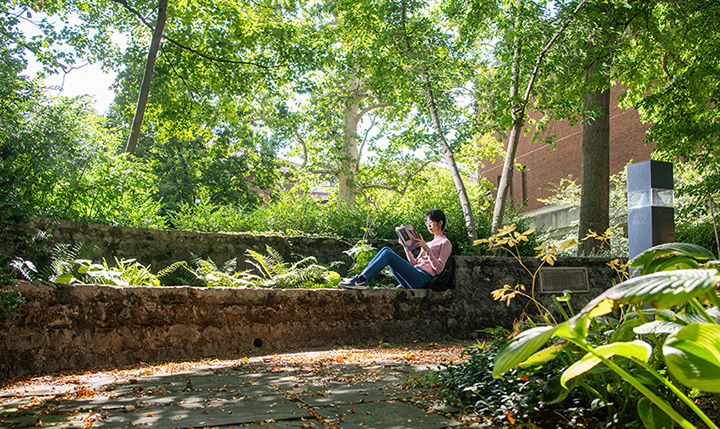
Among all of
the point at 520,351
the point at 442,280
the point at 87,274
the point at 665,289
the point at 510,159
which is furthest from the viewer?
the point at 510,159

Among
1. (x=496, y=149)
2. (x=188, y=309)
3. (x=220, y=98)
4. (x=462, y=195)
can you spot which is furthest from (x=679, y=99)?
(x=220, y=98)

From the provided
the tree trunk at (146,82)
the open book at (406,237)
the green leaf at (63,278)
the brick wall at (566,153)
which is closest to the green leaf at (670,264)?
the open book at (406,237)

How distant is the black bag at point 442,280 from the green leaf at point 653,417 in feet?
14.6

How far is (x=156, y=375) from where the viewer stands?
11.6ft

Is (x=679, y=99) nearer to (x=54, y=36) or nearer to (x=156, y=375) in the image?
(x=156, y=375)

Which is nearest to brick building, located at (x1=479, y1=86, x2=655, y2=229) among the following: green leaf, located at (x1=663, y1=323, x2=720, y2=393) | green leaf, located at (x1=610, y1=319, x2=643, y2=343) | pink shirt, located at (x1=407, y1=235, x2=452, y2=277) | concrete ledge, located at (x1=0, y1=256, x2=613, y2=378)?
concrete ledge, located at (x1=0, y1=256, x2=613, y2=378)

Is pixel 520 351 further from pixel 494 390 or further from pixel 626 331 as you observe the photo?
pixel 494 390

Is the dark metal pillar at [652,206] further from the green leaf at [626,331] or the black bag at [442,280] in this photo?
the green leaf at [626,331]

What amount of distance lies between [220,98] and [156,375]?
10797 mm

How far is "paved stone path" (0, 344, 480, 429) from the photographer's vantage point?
2.19 meters

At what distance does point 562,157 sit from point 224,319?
22233mm

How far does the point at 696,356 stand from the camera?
1.41m

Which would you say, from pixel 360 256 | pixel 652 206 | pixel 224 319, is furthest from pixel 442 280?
pixel 224 319

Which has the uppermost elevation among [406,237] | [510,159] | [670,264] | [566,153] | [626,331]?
[566,153]
